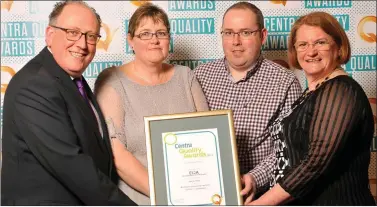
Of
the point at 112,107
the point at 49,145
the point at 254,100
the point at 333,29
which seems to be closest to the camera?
the point at 49,145

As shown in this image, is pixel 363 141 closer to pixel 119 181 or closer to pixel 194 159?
pixel 194 159

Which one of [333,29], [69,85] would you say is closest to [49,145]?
[69,85]

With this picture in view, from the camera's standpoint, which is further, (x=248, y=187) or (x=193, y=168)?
(x=248, y=187)

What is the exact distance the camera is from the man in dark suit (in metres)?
1.93

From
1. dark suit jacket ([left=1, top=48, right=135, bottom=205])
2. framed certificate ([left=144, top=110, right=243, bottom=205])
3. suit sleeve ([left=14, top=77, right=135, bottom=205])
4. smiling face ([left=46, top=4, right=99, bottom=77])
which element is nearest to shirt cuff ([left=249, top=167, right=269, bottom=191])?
framed certificate ([left=144, top=110, right=243, bottom=205])

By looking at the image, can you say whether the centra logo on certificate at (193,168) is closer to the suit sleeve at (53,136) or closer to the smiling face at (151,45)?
the suit sleeve at (53,136)

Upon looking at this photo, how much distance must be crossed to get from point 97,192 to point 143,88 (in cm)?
53

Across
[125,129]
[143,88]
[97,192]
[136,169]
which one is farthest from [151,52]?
[97,192]

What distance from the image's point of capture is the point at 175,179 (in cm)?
212

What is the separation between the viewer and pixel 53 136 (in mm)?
1931

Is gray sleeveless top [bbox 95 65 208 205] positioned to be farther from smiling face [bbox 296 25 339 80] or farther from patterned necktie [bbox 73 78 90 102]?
smiling face [bbox 296 25 339 80]

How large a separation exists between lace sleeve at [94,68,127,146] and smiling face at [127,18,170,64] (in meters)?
0.16

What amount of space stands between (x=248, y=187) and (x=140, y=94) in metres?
0.58

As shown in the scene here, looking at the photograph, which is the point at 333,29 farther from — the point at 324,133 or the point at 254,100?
the point at 254,100
